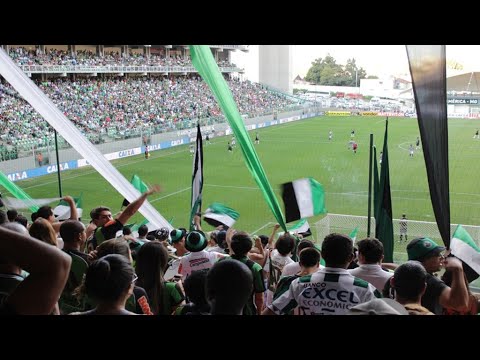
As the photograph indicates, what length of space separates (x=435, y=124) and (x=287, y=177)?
658 inches

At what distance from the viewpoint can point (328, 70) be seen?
5144 cm

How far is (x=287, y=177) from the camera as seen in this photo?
798 inches

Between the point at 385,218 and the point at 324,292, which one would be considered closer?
the point at 324,292

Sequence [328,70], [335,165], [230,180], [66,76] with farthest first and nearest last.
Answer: [328,70]
[66,76]
[335,165]
[230,180]

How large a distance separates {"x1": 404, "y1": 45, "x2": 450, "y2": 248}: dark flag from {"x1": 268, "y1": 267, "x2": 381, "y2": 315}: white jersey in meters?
1.60

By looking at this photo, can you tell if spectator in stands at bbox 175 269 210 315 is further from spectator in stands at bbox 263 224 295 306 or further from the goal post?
the goal post

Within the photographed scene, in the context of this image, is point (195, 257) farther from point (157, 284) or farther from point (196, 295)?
point (196, 295)

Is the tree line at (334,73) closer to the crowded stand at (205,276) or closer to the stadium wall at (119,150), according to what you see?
the stadium wall at (119,150)

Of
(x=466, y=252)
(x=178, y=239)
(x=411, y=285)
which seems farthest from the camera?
(x=178, y=239)

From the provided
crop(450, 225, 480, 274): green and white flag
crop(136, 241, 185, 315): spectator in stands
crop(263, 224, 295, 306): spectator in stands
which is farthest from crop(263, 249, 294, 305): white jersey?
crop(136, 241, 185, 315): spectator in stands

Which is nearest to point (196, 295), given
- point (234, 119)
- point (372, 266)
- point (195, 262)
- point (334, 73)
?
point (372, 266)
